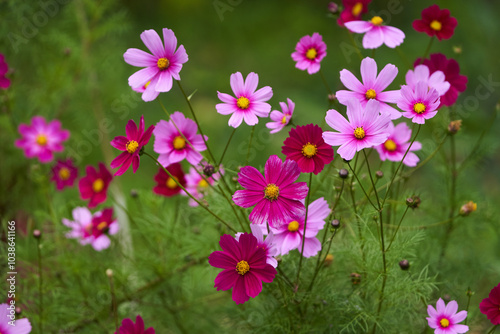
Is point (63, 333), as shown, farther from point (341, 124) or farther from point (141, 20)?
point (141, 20)

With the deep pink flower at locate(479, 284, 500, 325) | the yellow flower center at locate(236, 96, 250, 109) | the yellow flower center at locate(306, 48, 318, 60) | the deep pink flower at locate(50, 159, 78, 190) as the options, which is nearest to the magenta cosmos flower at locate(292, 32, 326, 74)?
the yellow flower center at locate(306, 48, 318, 60)

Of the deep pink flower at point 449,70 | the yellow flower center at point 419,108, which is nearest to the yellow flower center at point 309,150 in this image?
the yellow flower center at point 419,108

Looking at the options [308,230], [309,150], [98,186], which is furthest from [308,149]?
[98,186]

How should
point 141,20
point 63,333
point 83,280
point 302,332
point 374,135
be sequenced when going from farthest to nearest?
point 141,20 → point 83,280 → point 63,333 → point 302,332 → point 374,135

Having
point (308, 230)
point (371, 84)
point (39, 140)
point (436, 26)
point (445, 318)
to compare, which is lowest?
point (445, 318)

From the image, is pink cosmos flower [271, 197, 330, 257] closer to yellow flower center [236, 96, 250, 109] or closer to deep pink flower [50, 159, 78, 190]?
yellow flower center [236, 96, 250, 109]

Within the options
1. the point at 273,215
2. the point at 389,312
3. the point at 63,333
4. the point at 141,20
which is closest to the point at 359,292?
the point at 389,312

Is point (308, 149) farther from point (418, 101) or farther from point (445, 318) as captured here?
point (445, 318)
